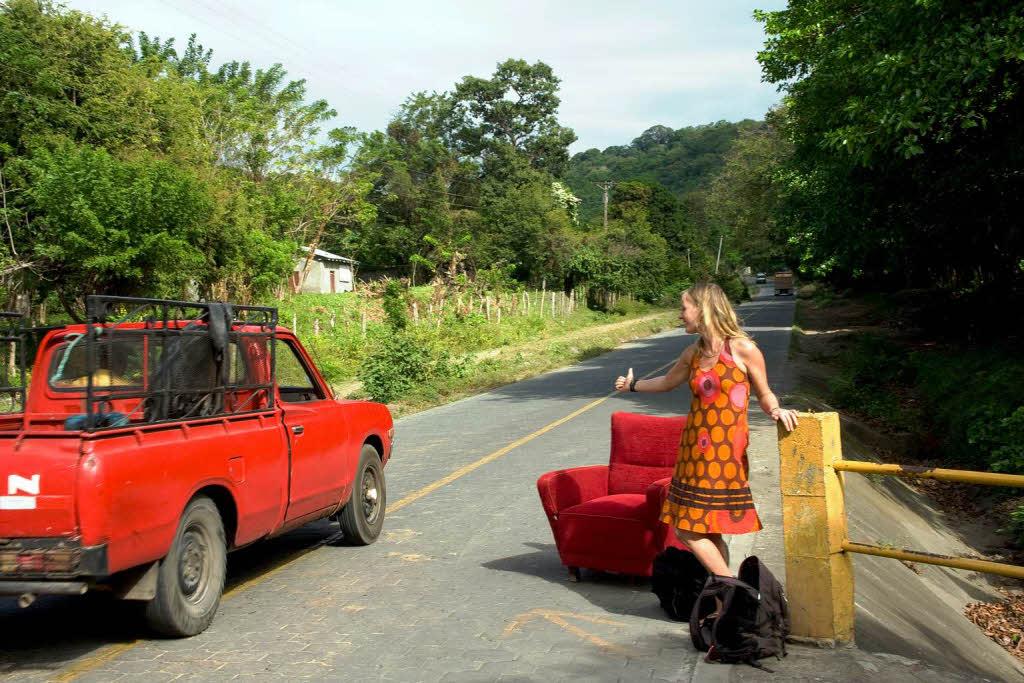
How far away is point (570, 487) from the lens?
7.14 m

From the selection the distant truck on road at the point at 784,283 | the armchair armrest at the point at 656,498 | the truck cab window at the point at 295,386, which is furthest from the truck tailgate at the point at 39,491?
the distant truck on road at the point at 784,283

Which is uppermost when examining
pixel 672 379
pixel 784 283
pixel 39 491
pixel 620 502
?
pixel 784 283

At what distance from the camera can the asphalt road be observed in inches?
201

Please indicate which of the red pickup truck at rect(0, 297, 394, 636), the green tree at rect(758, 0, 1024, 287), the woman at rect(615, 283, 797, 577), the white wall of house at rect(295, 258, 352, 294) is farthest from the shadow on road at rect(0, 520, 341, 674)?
the white wall of house at rect(295, 258, 352, 294)

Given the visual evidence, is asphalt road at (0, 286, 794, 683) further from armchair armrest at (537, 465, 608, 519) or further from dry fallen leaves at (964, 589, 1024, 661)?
dry fallen leaves at (964, 589, 1024, 661)

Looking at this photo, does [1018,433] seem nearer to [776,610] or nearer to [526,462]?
[526,462]

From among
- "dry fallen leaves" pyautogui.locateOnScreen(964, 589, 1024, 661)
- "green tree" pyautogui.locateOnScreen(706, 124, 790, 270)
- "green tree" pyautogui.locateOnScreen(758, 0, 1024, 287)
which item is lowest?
→ "dry fallen leaves" pyautogui.locateOnScreen(964, 589, 1024, 661)

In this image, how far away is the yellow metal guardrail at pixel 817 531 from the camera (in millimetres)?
5156

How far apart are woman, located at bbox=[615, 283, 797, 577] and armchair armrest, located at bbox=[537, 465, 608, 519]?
1830 millimetres

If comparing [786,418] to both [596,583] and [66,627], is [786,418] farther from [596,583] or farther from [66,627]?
[66,627]

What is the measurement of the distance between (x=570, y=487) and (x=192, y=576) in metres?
2.82

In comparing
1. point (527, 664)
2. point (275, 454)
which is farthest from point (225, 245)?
point (527, 664)

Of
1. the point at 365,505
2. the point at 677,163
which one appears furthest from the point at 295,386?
the point at 677,163

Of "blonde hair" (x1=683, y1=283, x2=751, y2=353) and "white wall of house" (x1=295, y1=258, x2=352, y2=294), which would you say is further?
"white wall of house" (x1=295, y1=258, x2=352, y2=294)
